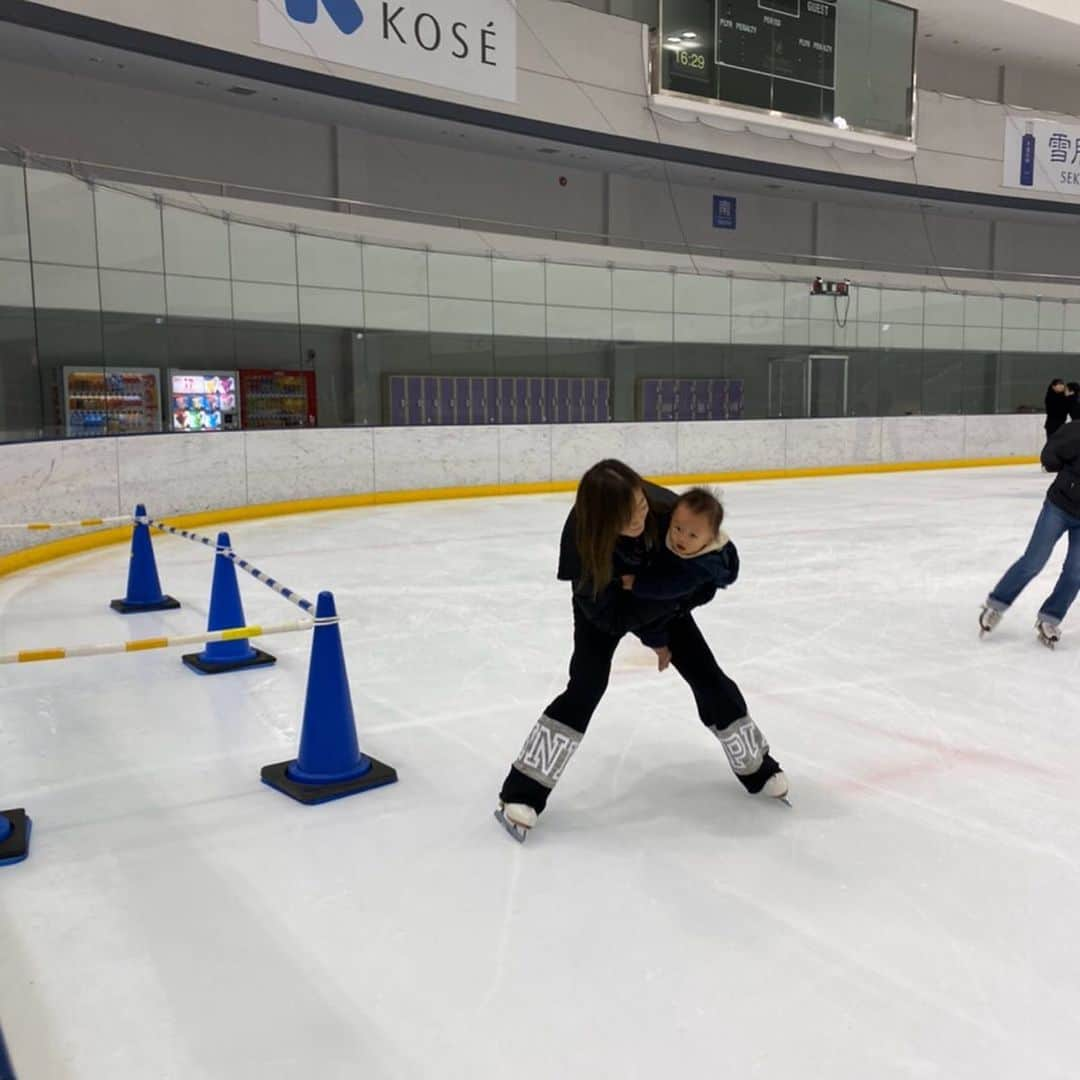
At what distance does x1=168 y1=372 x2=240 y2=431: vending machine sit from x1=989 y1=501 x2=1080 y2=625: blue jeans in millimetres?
7872

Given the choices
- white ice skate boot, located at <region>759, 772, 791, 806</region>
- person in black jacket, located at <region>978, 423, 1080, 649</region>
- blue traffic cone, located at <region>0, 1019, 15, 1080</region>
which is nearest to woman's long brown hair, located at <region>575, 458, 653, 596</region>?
white ice skate boot, located at <region>759, 772, 791, 806</region>

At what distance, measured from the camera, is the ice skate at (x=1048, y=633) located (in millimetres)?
5176

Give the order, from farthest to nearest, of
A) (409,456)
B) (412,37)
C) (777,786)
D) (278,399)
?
(412,37) < (409,456) < (278,399) < (777,786)

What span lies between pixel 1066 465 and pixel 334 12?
12.0 metres

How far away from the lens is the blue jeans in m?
5.05

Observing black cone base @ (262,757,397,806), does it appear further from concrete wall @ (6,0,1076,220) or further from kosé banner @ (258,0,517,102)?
kosé banner @ (258,0,517,102)

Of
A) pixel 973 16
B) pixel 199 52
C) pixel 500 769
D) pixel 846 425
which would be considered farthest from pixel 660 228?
pixel 500 769

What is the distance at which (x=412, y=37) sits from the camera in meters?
14.1

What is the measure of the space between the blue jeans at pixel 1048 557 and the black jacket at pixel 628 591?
9.93 feet

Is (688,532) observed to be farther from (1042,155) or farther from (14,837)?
(1042,155)

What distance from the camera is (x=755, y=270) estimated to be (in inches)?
650

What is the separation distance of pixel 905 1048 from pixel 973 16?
72.4 feet

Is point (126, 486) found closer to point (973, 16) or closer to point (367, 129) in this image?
point (367, 129)

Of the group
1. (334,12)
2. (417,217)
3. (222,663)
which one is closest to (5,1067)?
(222,663)
